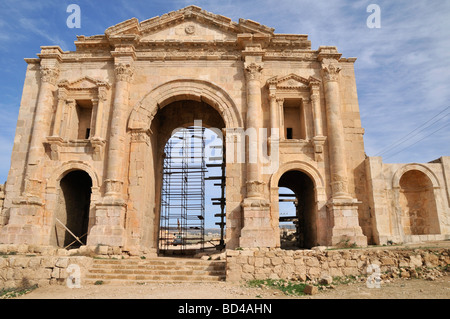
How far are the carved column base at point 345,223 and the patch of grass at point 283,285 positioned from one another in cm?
445

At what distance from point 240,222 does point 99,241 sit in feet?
18.8

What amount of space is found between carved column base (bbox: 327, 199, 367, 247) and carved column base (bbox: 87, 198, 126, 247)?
28.2 ft

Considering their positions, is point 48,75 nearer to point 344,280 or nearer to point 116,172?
point 116,172

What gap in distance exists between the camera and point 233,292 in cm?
869

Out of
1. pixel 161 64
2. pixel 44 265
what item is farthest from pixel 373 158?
pixel 44 265

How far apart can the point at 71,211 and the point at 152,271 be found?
711 cm

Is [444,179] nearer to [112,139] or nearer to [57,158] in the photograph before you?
[112,139]

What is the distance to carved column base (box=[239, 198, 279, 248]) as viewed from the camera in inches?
517

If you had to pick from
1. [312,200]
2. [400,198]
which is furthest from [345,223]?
[400,198]

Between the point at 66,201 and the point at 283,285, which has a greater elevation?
the point at 66,201

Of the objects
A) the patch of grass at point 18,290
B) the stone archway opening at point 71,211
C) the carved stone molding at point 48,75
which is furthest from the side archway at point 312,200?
the carved stone molding at point 48,75

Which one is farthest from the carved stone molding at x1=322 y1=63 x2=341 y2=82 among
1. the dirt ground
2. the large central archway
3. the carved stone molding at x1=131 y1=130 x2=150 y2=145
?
the dirt ground
